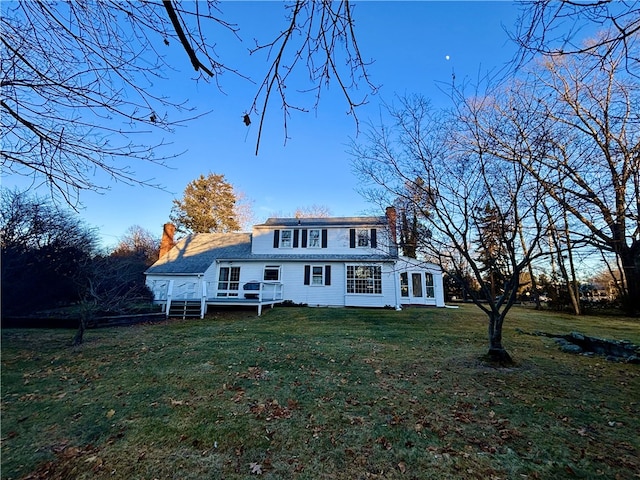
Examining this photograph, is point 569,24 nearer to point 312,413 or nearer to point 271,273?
point 312,413

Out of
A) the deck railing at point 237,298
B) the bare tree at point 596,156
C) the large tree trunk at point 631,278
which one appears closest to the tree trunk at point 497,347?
the bare tree at point 596,156

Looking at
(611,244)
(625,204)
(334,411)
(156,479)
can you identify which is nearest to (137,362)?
(156,479)

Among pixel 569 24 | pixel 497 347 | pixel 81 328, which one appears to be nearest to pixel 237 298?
pixel 81 328

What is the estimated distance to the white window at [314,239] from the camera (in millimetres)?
17797

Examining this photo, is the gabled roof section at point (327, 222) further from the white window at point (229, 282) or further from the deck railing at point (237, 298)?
the deck railing at point (237, 298)

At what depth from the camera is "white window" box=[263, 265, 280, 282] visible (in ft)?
55.8

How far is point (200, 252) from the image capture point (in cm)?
1869

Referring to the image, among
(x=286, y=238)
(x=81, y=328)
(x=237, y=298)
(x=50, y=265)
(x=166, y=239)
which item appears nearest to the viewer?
(x=81, y=328)

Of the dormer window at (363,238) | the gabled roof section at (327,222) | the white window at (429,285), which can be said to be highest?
the gabled roof section at (327,222)

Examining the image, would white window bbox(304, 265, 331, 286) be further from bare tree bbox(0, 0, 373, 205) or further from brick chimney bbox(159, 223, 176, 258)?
bare tree bbox(0, 0, 373, 205)

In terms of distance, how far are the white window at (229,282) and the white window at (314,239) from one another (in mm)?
4633

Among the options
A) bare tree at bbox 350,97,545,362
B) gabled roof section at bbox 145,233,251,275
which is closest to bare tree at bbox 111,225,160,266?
gabled roof section at bbox 145,233,251,275

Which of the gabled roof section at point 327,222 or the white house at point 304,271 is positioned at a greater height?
the gabled roof section at point 327,222

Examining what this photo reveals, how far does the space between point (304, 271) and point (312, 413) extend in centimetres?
1289
